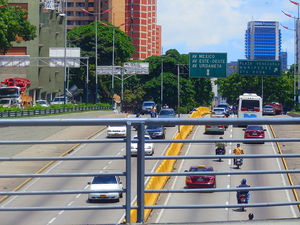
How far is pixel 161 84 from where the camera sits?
110 metres

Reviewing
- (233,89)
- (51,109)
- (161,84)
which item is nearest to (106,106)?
(161,84)

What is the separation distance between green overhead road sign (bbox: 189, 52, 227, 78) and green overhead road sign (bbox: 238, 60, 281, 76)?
7752 mm

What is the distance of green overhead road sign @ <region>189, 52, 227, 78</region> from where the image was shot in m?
61.4

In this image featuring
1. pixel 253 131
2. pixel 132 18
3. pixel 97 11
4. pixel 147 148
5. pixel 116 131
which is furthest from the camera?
pixel 132 18

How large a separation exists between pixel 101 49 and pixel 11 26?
56.0 meters

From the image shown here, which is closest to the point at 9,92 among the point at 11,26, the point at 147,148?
the point at 11,26

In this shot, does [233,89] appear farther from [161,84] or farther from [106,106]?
[106,106]

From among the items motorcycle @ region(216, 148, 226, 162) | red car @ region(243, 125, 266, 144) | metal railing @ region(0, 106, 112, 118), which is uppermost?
red car @ region(243, 125, 266, 144)

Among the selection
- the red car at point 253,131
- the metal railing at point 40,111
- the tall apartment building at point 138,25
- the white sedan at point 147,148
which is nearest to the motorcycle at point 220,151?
the white sedan at point 147,148

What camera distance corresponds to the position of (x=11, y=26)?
6294cm

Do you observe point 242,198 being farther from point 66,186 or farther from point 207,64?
point 207,64

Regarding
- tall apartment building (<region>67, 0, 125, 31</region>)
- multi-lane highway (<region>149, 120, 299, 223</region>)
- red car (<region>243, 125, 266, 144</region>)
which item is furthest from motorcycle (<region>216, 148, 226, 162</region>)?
tall apartment building (<region>67, 0, 125, 31</region>)

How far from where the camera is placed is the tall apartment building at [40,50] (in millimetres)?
88938

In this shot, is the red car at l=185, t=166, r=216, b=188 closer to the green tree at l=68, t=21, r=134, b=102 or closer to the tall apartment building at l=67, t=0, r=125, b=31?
the green tree at l=68, t=21, r=134, b=102
